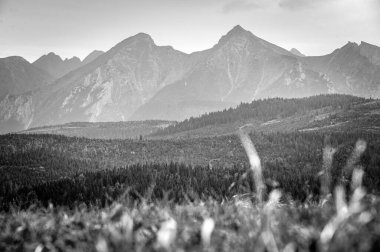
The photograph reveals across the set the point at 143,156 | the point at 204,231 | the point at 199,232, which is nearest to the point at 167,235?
the point at 204,231

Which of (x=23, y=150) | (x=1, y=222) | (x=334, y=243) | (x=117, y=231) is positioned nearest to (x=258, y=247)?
(x=334, y=243)

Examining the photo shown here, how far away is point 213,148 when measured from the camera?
117 metres

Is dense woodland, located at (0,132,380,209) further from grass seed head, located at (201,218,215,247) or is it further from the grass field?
grass seed head, located at (201,218,215,247)

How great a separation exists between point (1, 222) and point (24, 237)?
2093 mm

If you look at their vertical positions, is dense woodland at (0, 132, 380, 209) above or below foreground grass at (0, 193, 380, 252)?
below

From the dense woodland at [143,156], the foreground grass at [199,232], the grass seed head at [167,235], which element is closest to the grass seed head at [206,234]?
the foreground grass at [199,232]

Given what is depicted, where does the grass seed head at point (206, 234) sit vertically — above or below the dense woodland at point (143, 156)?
above

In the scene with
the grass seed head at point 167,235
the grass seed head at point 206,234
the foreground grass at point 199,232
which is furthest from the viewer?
the grass seed head at point 206,234

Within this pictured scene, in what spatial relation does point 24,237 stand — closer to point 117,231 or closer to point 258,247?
point 117,231

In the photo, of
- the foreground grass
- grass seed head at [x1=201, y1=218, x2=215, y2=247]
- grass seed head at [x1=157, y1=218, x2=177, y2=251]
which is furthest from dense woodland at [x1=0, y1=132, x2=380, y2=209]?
grass seed head at [x1=201, y1=218, x2=215, y2=247]

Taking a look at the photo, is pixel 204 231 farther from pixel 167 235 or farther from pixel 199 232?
pixel 167 235

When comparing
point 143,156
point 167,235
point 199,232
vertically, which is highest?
point 167,235

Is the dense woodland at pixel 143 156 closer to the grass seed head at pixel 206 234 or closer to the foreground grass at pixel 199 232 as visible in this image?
the foreground grass at pixel 199 232

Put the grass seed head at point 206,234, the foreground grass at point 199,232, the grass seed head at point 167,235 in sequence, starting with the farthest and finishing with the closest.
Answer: the grass seed head at point 206,234 < the grass seed head at point 167,235 < the foreground grass at point 199,232
